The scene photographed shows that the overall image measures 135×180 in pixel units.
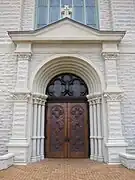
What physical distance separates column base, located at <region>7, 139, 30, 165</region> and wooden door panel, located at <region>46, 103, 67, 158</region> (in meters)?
1.31

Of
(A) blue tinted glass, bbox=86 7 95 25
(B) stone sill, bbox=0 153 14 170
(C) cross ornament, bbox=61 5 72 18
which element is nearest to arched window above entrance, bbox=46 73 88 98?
(C) cross ornament, bbox=61 5 72 18

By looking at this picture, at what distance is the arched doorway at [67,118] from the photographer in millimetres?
8039

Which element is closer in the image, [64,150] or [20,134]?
[20,134]

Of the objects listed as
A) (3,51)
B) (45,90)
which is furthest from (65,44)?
(3,51)

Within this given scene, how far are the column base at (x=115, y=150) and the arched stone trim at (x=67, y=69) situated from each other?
6.72ft

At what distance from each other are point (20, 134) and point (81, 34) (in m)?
4.49

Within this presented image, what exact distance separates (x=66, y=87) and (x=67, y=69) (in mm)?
769

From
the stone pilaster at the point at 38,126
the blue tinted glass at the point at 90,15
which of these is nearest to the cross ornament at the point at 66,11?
the blue tinted glass at the point at 90,15

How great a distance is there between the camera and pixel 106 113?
7395mm

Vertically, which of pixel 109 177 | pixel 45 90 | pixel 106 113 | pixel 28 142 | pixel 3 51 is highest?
pixel 3 51

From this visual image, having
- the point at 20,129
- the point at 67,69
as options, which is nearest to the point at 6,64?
the point at 67,69

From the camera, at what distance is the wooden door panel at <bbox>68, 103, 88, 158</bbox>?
803 cm

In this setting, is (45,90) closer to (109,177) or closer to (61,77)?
(61,77)

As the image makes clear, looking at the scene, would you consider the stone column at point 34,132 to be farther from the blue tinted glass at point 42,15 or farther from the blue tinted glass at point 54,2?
the blue tinted glass at point 54,2
